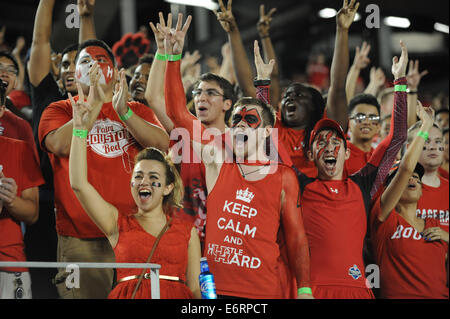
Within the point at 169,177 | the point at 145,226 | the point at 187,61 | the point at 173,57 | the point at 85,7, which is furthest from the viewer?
the point at 187,61

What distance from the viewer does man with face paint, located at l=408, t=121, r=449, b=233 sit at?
3.58 meters

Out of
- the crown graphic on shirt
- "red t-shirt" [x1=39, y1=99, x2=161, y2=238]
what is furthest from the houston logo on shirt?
the crown graphic on shirt

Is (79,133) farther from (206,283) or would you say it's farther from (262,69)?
(262,69)

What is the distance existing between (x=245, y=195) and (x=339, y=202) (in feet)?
1.62

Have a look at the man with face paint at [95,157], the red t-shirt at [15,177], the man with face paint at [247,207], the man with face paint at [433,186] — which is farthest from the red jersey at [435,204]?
the red t-shirt at [15,177]

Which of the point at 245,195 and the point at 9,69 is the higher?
the point at 9,69

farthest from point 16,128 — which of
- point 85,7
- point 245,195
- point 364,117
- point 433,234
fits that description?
point 433,234

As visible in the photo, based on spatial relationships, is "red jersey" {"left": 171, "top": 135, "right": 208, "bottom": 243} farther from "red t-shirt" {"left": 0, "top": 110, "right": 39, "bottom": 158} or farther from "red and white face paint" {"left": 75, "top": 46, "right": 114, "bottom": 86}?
"red t-shirt" {"left": 0, "top": 110, "right": 39, "bottom": 158}

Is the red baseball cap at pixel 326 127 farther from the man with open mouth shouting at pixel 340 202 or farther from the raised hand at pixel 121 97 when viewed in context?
the raised hand at pixel 121 97

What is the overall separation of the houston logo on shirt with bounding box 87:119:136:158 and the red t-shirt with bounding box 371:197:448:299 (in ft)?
4.55

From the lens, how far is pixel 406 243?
339 cm

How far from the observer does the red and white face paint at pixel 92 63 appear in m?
2.98
